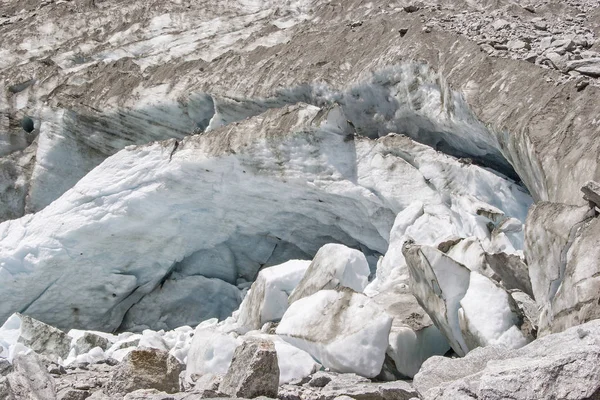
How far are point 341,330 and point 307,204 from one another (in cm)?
480

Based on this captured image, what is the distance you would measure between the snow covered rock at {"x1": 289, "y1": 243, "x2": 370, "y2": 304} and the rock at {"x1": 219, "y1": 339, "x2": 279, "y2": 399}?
9.66ft

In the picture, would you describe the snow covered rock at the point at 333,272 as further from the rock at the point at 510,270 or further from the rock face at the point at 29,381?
the rock face at the point at 29,381

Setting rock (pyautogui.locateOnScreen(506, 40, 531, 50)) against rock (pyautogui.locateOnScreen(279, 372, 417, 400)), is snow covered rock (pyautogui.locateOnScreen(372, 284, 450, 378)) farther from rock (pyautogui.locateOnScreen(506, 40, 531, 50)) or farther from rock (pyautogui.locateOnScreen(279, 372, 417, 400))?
rock (pyautogui.locateOnScreen(506, 40, 531, 50))

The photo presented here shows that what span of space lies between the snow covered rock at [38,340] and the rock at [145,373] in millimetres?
4128

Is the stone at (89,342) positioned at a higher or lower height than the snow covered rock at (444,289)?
lower

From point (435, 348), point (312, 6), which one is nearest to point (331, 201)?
point (435, 348)

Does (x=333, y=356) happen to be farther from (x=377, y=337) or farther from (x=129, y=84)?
(x=129, y=84)

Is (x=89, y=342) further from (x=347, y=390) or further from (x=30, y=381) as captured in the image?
(x=347, y=390)

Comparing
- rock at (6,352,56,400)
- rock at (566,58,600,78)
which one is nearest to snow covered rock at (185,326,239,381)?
rock at (6,352,56,400)

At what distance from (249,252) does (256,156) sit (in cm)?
191

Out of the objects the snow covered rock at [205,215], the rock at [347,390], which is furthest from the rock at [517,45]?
the rock at [347,390]

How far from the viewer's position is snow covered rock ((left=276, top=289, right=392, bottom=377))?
581cm

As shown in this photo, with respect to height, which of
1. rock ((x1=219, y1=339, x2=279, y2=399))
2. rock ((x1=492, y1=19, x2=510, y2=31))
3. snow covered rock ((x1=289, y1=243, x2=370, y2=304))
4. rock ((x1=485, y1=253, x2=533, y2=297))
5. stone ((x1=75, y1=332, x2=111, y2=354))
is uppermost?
rock ((x1=219, y1=339, x2=279, y2=399))

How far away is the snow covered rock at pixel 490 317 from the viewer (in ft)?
17.9
